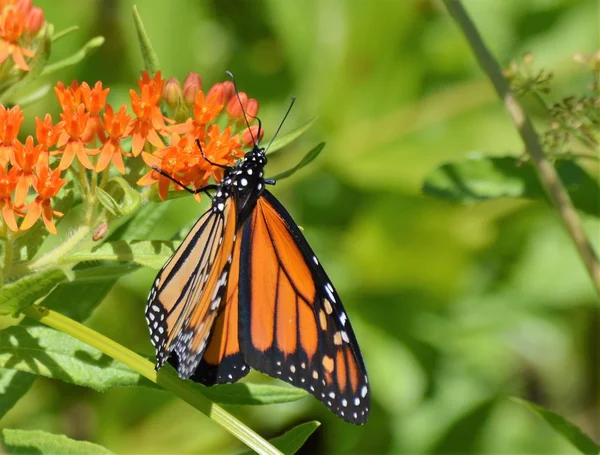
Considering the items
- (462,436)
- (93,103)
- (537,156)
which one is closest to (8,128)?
(93,103)

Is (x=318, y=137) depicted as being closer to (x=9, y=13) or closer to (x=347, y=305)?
(x=347, y=305)

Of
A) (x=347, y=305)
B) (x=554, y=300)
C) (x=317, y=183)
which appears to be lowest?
(x=554, y=300)

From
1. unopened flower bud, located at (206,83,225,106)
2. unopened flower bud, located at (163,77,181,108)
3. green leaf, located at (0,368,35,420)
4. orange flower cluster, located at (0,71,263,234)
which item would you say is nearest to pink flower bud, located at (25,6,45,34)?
orange flower cluster, located at (0,71,263,234)

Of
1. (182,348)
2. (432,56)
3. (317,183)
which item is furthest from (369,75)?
(182,348)

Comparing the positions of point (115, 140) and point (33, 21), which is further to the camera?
point (33, 21)

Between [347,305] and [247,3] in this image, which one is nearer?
[347,305]

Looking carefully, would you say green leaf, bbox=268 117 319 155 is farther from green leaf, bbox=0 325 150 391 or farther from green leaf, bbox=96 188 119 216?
green leaf, bbox=0 325 150 391

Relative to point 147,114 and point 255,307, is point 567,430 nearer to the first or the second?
point 255,307

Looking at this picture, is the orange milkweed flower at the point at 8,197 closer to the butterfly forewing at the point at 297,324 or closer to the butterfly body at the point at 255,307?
the butterfly body at the point at 255,307
